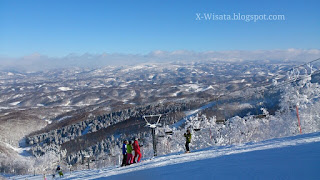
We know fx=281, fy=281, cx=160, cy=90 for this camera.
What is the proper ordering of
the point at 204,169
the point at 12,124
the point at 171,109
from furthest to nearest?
the point at 12,124
the point at 171,109
the point at 204,169

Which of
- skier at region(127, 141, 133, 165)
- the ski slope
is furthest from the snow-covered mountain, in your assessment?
the ski slope

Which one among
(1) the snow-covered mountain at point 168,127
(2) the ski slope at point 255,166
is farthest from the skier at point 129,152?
(1) the snow-covered mountain at point 168,127

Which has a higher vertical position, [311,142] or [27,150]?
[311,142]

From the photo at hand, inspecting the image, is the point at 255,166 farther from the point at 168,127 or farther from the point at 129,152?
the point at 168,127

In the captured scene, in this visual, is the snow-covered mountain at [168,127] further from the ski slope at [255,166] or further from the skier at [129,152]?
the ski slope at [255,166]

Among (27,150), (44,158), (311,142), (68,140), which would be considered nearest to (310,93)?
(311,142)

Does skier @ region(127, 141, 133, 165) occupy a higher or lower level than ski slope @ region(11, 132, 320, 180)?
lower

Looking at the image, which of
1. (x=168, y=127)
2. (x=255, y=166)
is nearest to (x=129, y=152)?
(x=255, y=166)

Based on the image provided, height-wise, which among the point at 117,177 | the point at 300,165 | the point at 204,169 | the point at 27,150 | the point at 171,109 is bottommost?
the point at 27,150

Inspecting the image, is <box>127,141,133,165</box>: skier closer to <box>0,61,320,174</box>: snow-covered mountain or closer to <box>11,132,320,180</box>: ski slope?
<box>11,132,320,180</box>: ski slope

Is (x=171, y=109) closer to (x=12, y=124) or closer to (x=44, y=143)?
(x=44, y=143)

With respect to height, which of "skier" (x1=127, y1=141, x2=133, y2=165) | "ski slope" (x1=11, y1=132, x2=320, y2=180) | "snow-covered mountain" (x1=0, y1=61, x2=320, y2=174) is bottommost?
"snow-covered mountain" (x1=0, y1=61, x2=320, y2=174)
